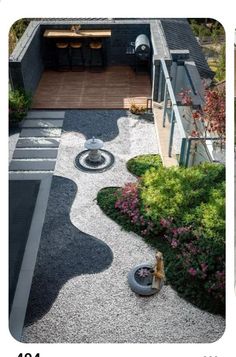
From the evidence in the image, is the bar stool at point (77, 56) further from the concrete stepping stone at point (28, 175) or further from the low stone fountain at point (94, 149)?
the concrete stepping stone at point (28, 175)

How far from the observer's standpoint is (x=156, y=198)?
6.45 metres

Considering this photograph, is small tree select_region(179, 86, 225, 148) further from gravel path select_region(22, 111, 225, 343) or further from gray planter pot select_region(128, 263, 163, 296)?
gray planter pot select_region(128, 263, 163, 296)

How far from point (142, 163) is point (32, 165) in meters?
2.37

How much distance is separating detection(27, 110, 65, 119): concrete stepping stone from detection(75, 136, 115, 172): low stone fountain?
1852 mm

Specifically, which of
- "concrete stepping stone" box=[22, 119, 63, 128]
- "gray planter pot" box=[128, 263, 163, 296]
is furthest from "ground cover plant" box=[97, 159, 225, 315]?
"concrete stepping stone" box=[22, 119, 63, 128]

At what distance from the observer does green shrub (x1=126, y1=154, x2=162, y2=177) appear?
759 centimetres

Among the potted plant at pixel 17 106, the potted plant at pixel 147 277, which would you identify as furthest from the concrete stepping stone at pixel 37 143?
the potted plant at pixel 147 277

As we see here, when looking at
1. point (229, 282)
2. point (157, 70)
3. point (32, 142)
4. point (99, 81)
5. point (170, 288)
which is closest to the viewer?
point (229, 282)

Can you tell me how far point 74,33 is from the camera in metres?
11.0

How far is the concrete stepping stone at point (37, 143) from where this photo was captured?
8547 millimetres

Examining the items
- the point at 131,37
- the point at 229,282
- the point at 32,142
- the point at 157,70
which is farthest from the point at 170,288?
the point at 131,37
